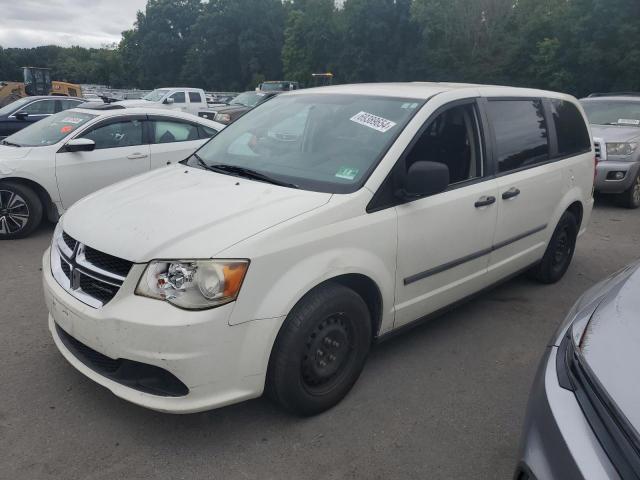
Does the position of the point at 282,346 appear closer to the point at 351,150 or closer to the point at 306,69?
the point at 351,150

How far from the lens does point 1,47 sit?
321ft

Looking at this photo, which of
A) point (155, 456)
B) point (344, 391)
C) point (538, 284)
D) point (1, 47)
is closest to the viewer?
point (155, 456)

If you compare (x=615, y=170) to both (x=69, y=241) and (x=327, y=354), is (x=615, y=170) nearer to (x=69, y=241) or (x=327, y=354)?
(x=327, y=354)

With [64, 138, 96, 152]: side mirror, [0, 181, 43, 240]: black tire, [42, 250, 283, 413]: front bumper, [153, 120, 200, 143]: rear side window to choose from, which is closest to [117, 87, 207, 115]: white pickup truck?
[153, 120, 200, 143]: rear side window

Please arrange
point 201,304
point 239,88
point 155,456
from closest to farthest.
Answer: point 201,304 < point 155,456 < point 239,88

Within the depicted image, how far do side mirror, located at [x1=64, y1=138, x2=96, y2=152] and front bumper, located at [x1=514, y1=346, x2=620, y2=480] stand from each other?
572cm

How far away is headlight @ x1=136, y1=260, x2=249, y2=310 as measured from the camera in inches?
95.2

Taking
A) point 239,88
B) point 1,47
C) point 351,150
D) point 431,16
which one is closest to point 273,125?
point 351,150

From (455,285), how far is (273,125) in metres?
1.67

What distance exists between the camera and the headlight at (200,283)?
95.2 inches

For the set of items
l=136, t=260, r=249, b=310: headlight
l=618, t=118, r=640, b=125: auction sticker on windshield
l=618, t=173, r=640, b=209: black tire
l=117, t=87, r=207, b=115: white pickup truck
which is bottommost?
l=618, t=173, r=640, b=209: black tire

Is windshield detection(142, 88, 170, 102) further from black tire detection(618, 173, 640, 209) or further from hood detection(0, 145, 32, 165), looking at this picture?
black tire detection(618, 173, 640, 209)

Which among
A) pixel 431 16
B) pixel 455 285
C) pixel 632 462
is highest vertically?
pixel 431 16

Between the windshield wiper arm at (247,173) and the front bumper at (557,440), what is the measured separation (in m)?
1.71
